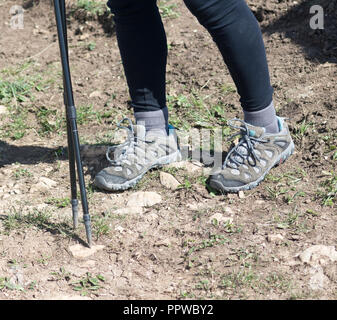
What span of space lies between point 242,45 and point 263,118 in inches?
17.4

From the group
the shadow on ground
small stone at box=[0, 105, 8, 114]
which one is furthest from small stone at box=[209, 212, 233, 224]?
small stone at box=[0, 105, 8, 114]

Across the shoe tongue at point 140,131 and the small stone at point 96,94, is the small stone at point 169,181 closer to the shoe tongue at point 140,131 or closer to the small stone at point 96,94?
the shoe tongue at point 140,131

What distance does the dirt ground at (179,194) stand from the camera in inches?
99.1

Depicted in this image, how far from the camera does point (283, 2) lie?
4.63 m

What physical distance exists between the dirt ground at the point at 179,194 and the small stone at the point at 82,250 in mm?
13

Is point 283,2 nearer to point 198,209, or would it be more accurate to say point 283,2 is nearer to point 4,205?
point 198,209

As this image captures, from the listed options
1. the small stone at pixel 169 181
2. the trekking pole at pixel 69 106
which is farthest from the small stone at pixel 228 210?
the trekking pole at pixel 69 106

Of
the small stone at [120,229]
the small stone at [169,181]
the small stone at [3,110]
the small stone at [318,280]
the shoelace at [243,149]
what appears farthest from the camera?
the small stone at [3,110]

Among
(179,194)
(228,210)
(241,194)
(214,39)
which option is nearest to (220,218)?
(228,210)

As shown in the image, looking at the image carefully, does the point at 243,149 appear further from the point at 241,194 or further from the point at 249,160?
the point at 241,194

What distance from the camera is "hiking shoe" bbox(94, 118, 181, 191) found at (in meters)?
3.17

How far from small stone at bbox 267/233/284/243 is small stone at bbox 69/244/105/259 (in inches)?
29.4
